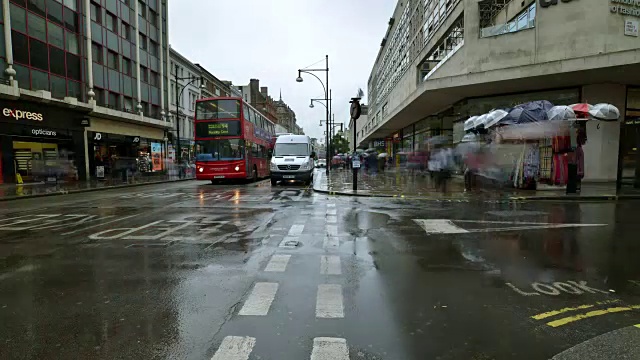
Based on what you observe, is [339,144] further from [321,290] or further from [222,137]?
[321,290]

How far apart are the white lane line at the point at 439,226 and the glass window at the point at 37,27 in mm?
27304

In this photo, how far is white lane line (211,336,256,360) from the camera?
310 cm

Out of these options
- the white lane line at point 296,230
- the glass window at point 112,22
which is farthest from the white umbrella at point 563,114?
the glass window at point 112,22

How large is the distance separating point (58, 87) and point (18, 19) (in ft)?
14.8

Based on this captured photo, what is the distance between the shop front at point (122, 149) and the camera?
30.1m

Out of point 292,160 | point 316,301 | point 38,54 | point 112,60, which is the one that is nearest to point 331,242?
point 316,301

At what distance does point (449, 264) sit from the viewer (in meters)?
5.71

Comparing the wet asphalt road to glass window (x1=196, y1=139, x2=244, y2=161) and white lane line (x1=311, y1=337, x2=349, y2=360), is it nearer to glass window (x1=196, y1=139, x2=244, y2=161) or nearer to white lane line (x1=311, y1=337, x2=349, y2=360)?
white lane line (x1=311, y1=337, x2=349, y2=360)

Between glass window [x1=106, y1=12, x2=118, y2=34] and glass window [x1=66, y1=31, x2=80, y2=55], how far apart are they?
4.39 metres

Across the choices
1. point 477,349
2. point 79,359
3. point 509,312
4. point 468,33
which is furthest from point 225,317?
point 468,33

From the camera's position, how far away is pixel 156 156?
3975 centimetres

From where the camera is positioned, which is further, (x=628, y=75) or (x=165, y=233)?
(x=628, y=75)

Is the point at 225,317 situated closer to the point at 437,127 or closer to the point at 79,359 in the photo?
the point at 79,359

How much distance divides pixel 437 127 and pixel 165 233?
26.8 metres
